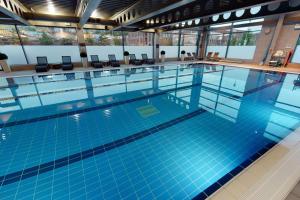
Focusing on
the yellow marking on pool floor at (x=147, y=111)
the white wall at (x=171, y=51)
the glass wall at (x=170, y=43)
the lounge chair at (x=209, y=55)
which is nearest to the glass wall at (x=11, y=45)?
the yellow marking on pool floor at (x=147, y=111)

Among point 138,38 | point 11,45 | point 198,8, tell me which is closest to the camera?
point 198,8

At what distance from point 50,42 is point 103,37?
3253 mm

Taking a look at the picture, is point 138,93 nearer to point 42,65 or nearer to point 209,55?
point 42,65

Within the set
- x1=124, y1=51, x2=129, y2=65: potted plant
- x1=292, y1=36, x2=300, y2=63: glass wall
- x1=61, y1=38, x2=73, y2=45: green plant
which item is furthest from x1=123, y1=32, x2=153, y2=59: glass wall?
x1=292, y1=36, x2=300, y2=63: glass wall

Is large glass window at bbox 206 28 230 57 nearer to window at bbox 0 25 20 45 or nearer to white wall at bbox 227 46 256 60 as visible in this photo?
white wall at bbox 227 46 256 60

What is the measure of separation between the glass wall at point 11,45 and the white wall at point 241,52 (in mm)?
14517

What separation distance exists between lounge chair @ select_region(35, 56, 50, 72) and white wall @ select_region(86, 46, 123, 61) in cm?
262

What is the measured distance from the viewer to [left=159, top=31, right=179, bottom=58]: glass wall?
12.5 metres

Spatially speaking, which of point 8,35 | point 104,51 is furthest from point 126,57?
point 8,35

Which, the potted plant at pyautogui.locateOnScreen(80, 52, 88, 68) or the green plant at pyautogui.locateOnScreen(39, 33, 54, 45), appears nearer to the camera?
the green plant at pyautogui.locateOnScreen(39, 33, 54, 45)

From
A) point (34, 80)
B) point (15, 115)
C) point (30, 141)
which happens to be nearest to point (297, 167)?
point (30, 141)

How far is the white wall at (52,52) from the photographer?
27.9 feet

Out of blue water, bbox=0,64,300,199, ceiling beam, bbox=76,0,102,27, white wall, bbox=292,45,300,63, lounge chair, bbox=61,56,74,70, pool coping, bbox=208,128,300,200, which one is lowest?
blue water, bbox=0,64,300,199

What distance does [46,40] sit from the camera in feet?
28.7
